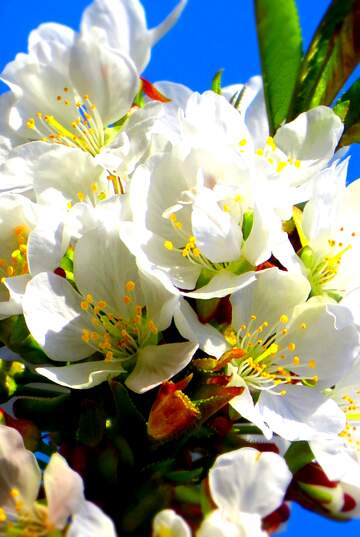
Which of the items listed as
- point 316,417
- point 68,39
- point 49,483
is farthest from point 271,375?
point 68,39

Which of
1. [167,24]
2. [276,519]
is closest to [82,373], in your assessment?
[276,519]

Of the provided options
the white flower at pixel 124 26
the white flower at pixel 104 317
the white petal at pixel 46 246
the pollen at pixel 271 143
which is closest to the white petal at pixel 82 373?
the white flower at pixel 104 317

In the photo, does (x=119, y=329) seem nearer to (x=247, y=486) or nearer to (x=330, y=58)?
(x=247, y=486)

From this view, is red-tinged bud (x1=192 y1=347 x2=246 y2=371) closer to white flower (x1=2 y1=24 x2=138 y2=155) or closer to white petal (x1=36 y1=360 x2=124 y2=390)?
white petal (x1=36 y1=360 x2=124 y2=390)

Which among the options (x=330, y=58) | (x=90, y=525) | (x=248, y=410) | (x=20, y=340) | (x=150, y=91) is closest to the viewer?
(x=90, y=525)

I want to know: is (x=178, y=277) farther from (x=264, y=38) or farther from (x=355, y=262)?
(x=264, y=38)

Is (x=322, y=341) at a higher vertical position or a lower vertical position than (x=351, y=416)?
higher
